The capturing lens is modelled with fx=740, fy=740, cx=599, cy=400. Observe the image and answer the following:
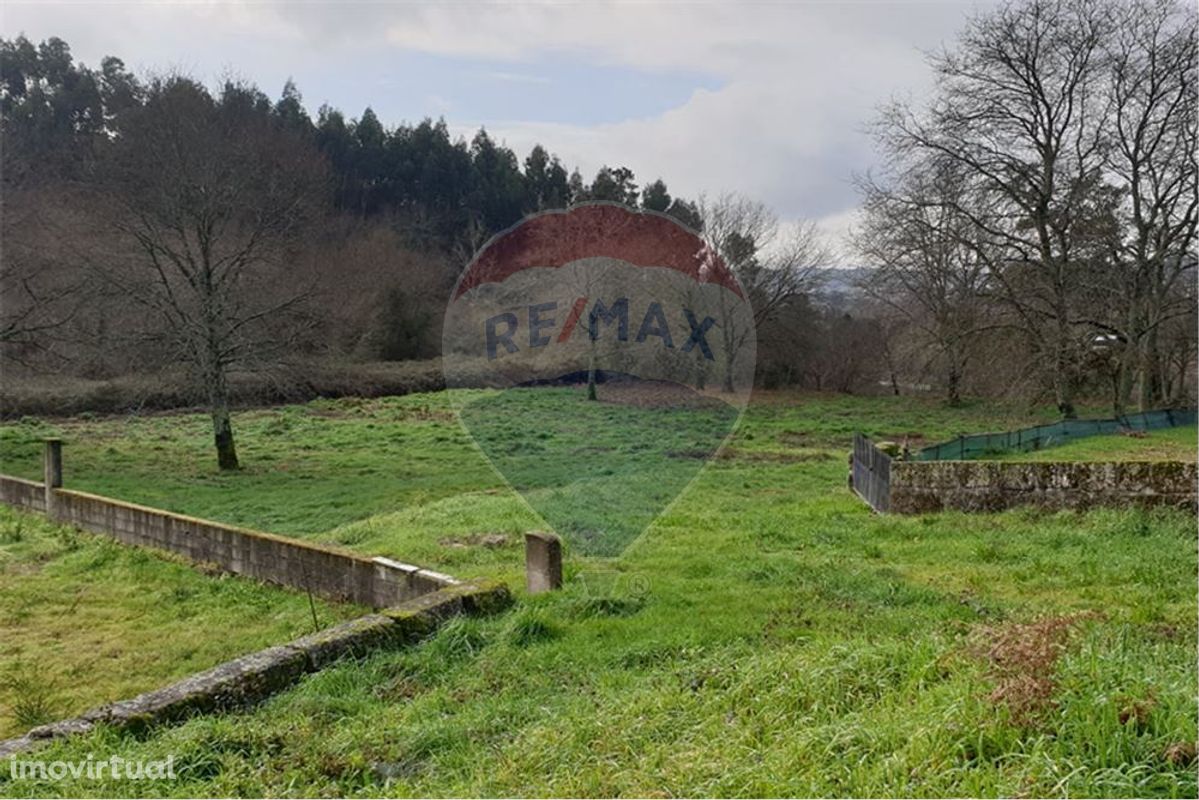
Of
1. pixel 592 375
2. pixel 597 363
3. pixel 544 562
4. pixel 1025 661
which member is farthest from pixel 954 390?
pixel 1025 661

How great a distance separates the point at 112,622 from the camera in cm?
759

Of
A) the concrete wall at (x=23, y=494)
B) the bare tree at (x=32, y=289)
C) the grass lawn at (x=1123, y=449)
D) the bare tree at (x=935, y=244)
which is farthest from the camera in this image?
the bare tree at (x=935, y=244)

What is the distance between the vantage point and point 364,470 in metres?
15.7

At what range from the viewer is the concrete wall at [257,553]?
724 cm

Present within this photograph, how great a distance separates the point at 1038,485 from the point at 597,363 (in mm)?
7464

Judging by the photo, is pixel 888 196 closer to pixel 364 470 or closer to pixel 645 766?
pixel 364 470

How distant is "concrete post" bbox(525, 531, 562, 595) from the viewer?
6.38 m

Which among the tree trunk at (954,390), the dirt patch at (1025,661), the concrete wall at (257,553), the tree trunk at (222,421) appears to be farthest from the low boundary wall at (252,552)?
the tree trunk at (954,390)

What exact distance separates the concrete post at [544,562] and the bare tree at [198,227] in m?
11.9

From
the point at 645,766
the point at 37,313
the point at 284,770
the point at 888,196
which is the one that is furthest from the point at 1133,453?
the point at 37,313

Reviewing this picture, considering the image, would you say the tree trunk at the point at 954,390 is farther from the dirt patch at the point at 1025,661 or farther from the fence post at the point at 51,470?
the fence post at the point at 51,470

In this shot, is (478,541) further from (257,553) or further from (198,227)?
(198,227)

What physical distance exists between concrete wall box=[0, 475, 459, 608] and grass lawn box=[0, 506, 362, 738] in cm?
19

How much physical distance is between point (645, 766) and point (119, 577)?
8.42 metres
